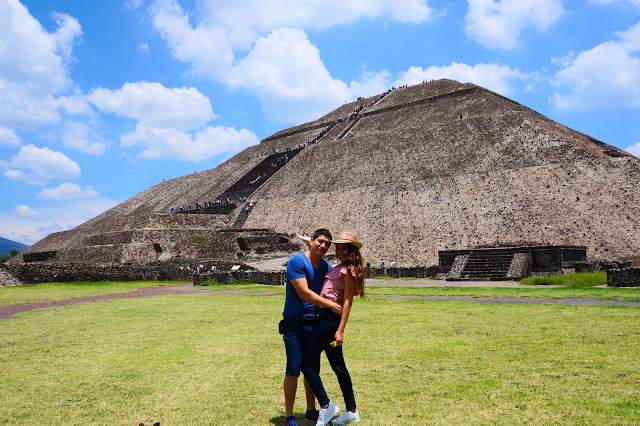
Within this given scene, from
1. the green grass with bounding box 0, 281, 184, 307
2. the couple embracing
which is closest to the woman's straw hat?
the couple embracing

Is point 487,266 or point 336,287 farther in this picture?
point 487,266

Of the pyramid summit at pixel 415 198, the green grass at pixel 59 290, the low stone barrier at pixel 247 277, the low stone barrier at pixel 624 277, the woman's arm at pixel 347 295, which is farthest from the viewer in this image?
the pyramid summit at pixel 415 198

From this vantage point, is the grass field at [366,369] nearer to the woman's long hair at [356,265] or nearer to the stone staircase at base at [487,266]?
the woman's long hair at [356,265]

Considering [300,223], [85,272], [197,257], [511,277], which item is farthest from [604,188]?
[85,272]

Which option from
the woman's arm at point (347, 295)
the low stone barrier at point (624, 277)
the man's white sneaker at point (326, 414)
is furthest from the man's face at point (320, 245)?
the low stone barrier at point (624, 277)

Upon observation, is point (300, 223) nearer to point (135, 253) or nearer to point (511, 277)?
point (135, 253)

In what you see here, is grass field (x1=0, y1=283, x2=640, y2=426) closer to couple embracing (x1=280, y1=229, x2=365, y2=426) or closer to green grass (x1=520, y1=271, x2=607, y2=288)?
couple embracing (x1=280, y1=229, x2=365, y2=426)

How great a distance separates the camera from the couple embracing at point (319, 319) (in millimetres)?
4582

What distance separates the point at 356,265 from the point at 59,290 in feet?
72.7

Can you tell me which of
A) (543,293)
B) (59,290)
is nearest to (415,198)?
(543,293)

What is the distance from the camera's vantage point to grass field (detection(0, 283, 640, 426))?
15.4 ft

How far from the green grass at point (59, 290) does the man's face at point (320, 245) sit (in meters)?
15.4

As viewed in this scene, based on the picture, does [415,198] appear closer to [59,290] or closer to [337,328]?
[59,290]

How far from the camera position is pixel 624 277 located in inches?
677
